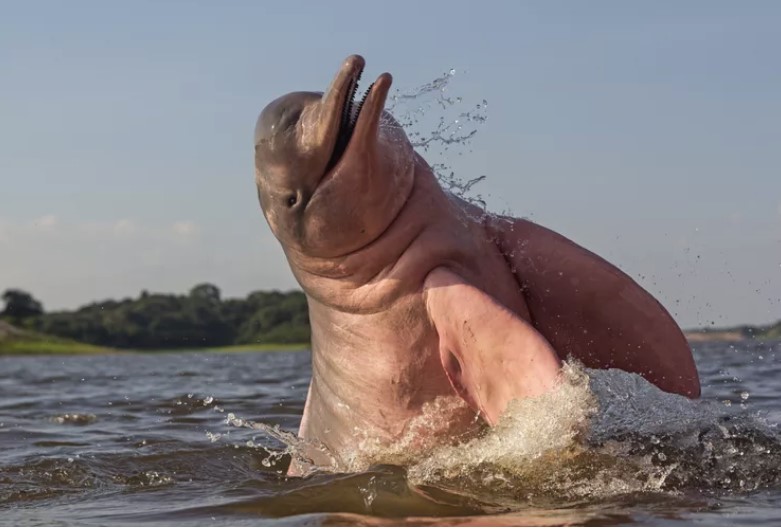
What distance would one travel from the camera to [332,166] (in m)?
7.38

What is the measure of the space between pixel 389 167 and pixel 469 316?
1.08 meters

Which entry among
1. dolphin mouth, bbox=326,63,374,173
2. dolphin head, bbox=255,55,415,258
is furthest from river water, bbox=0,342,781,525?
dolphin mouth, bbox=326,63,374,173

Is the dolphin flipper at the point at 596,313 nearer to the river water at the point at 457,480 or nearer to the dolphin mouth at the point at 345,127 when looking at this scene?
the river water at the point at 457,480

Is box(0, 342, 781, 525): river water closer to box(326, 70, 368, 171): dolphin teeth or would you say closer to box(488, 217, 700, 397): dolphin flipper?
box(488, 217, 700, 397): dolphin flipper

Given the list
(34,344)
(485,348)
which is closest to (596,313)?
(485,348)

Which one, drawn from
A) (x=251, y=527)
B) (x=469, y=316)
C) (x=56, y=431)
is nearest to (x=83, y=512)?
(x=251, y=527)

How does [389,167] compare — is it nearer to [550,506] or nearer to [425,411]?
[425,411]

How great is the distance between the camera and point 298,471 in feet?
27.6

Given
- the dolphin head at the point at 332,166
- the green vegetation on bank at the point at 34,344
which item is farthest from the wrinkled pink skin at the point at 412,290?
the green vegetation on bank at the point at 34,344

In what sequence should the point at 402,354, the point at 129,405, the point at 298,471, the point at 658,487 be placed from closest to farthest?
the point at 658,487 < the point at 402,354 < the point at 298,471 < the point at 129,405

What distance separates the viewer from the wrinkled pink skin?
7125mm

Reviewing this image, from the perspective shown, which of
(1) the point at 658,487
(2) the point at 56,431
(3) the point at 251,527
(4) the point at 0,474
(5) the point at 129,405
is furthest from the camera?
(5) the point at 129,405

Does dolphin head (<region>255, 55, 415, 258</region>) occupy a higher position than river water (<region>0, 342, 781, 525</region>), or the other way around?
dolphin head (<region>255, 55, 415, 258</region>)

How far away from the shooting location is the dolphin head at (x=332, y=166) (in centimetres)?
721
